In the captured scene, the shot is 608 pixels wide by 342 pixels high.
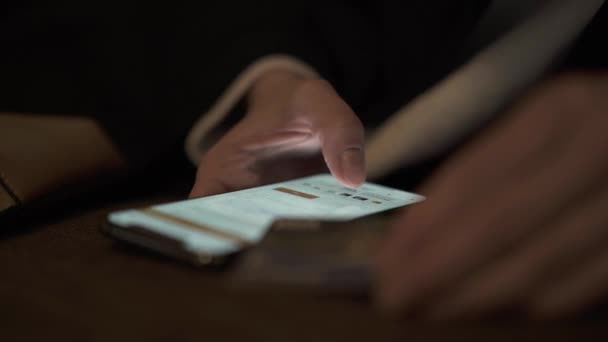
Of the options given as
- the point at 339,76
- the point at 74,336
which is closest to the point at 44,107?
the point at 339,76

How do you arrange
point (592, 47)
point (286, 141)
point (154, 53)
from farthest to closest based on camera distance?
point (154, 53), point (286, 141), point (592, 47)

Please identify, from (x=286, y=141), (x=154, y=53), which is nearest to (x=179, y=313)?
(x=286, y=141)

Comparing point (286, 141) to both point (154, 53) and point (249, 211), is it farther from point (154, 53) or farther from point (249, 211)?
point (154, 53)

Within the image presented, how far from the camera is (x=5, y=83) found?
0.60 m

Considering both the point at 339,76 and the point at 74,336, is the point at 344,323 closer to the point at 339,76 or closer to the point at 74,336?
the point at 74,336

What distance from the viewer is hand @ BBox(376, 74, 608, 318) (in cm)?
19

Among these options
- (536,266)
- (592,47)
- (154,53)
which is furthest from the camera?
(154,53)

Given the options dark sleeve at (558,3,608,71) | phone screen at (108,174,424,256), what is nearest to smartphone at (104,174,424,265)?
phone screen at (108,174,424,256)

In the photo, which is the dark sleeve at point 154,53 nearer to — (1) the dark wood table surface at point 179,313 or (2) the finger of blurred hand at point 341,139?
(2) the finger of blurred hand at point 341,139

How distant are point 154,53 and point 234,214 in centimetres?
44

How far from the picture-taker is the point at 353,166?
14.5 inches

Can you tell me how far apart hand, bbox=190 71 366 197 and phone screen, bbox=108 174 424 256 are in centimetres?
2

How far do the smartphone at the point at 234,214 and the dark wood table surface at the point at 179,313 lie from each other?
0.01m

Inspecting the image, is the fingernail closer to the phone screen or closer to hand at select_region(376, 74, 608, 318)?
the phone screen
